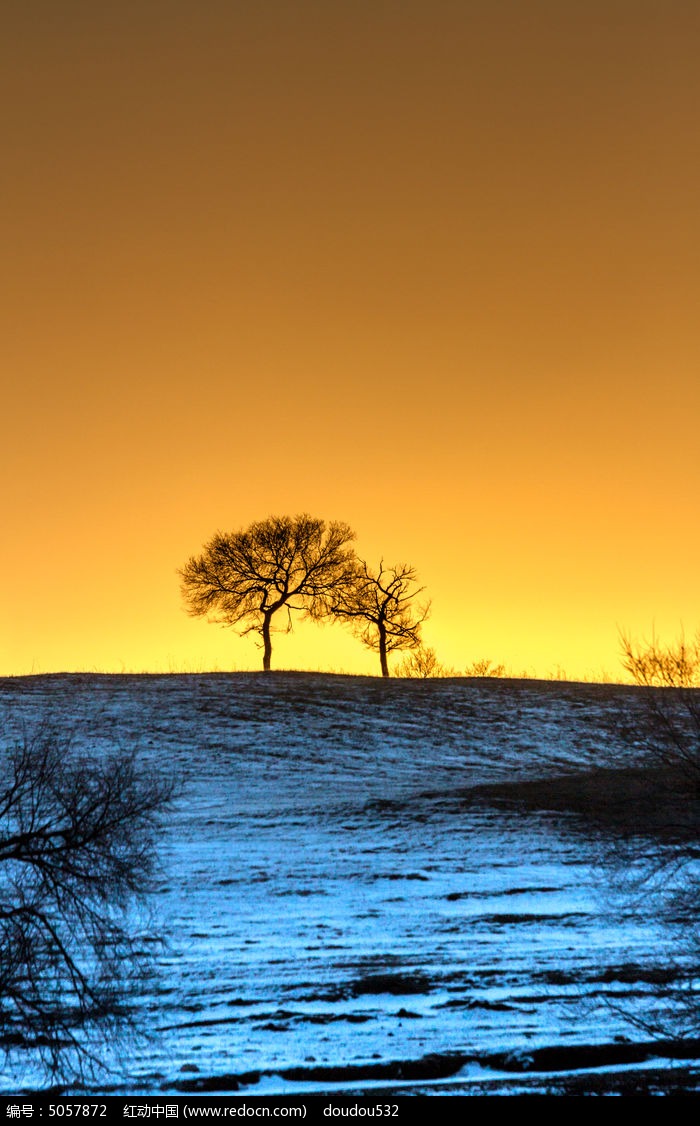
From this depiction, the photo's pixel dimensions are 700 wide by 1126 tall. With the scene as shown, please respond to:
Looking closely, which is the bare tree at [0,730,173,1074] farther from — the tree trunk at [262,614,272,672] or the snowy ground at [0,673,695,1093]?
the tree trunk at [262,614,272,672]

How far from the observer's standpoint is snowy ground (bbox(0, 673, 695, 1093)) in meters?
13.1

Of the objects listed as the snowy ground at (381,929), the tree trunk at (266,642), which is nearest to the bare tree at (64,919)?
the snowy ground at (381,929)

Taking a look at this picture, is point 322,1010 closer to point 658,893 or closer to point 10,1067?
point 10,1067

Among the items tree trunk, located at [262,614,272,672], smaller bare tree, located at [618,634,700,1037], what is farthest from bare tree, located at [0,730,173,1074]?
tree trunk, located at [262,614,272,672]

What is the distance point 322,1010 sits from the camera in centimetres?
1429

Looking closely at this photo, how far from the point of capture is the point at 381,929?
17516 millimetres

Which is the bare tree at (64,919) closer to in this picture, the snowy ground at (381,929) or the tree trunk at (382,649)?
the snowy ground at (381,929)

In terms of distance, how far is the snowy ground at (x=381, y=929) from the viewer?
13078mm

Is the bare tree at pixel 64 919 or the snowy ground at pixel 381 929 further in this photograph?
the bare tree at pixel 64 919

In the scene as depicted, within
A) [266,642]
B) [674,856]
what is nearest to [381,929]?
[674,856]

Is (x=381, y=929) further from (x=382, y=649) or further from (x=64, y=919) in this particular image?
(x=382, y=649)

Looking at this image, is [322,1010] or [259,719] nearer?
[322,1010]

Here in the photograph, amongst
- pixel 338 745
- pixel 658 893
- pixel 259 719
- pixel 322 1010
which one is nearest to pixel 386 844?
pixel 658 893

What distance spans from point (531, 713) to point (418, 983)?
27.5m
